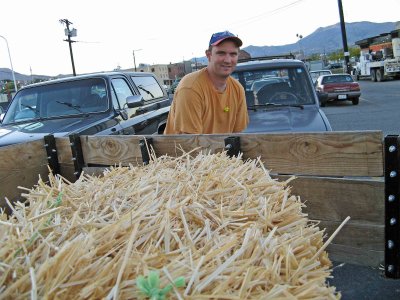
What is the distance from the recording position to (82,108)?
5871 millimetres

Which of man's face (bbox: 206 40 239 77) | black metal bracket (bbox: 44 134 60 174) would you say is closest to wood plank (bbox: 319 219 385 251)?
man's face (bbox: 206 40 239 77)

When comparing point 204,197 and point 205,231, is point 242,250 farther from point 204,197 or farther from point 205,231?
point 204,197

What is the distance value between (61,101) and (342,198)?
478 centimetres

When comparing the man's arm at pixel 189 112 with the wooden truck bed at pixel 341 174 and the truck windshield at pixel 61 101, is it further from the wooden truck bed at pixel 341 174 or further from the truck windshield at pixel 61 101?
the truck windshield at pixel 61 101

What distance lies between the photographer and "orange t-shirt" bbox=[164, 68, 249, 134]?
371 cm

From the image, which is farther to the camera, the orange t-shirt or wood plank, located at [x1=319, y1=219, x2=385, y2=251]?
the orange t-shirt

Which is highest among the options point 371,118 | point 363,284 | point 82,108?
point 82,108

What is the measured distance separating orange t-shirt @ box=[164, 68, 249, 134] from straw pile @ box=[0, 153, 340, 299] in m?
1.76

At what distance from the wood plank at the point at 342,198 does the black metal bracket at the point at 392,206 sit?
0.23ft

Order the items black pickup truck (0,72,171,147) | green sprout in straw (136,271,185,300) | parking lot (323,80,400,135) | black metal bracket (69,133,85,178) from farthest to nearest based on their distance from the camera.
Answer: parking lot (323,80,400,135)
black pickup truck (0,72,171,147)
black metal bracket (69,133,85,178)
green sprout in straw (136,271,185,300)

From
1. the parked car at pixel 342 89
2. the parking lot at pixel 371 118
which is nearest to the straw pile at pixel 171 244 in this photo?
the parking lot at pixel 371 118

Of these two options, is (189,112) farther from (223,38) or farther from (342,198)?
(342,198)

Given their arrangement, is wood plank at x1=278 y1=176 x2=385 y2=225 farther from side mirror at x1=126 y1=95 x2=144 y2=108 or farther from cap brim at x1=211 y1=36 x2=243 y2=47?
side mirror at x1=126 y1=95 x2=144 y2=108

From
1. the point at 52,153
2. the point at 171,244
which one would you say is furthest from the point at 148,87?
A: the point at 171,244
